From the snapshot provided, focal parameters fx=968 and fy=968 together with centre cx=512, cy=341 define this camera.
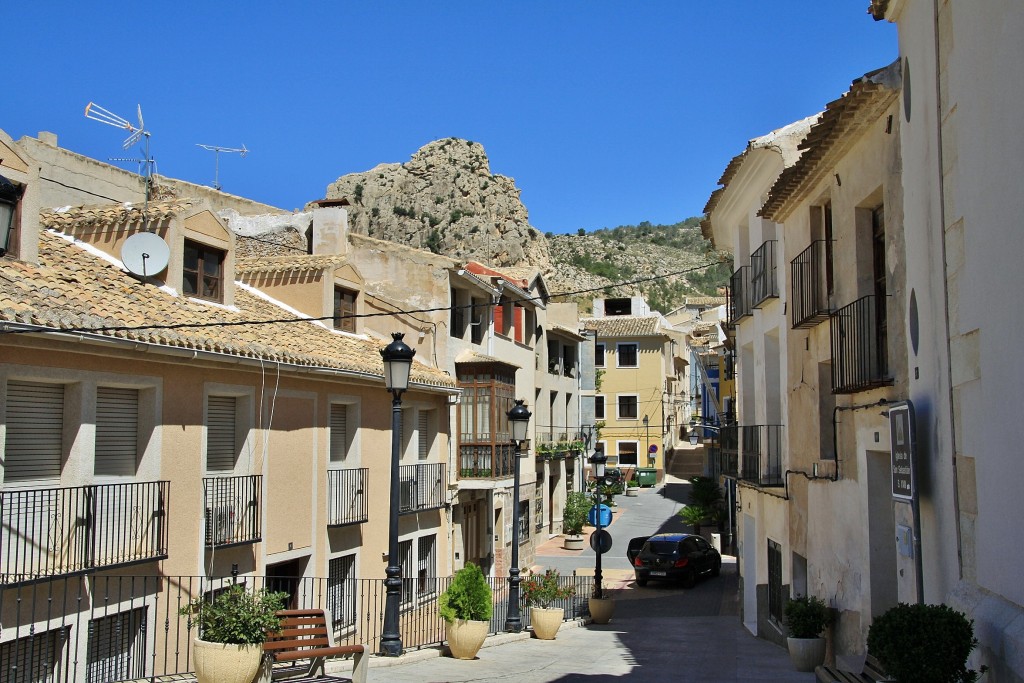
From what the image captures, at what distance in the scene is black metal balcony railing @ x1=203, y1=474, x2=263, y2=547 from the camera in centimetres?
1355

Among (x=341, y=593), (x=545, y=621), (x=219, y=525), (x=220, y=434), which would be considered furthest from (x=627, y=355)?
(x=219, y=525)

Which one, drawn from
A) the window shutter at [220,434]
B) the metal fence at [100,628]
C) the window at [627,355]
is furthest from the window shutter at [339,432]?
the window at [627,355]

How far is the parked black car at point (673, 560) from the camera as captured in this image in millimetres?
28500

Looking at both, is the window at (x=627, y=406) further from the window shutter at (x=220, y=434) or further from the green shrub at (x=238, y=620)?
the green shrub at (x=238, y=620)

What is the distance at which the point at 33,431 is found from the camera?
36.1 ft

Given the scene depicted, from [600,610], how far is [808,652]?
8515 millimetres

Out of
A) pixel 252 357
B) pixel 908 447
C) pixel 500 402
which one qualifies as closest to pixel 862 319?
pixel 908 447

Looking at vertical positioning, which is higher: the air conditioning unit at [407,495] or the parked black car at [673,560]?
the air conditioning unit at [407,495]

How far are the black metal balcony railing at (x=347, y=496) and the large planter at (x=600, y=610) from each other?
5893 mm

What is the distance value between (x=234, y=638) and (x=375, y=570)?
410 inches

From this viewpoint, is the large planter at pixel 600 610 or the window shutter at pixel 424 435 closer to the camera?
the large planter at pixel 600 610

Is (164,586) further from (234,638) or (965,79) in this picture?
(965,79)

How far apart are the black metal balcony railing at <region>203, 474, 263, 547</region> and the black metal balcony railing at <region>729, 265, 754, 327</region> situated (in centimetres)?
943

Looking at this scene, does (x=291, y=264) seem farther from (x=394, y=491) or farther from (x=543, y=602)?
(x=394, y=491)
